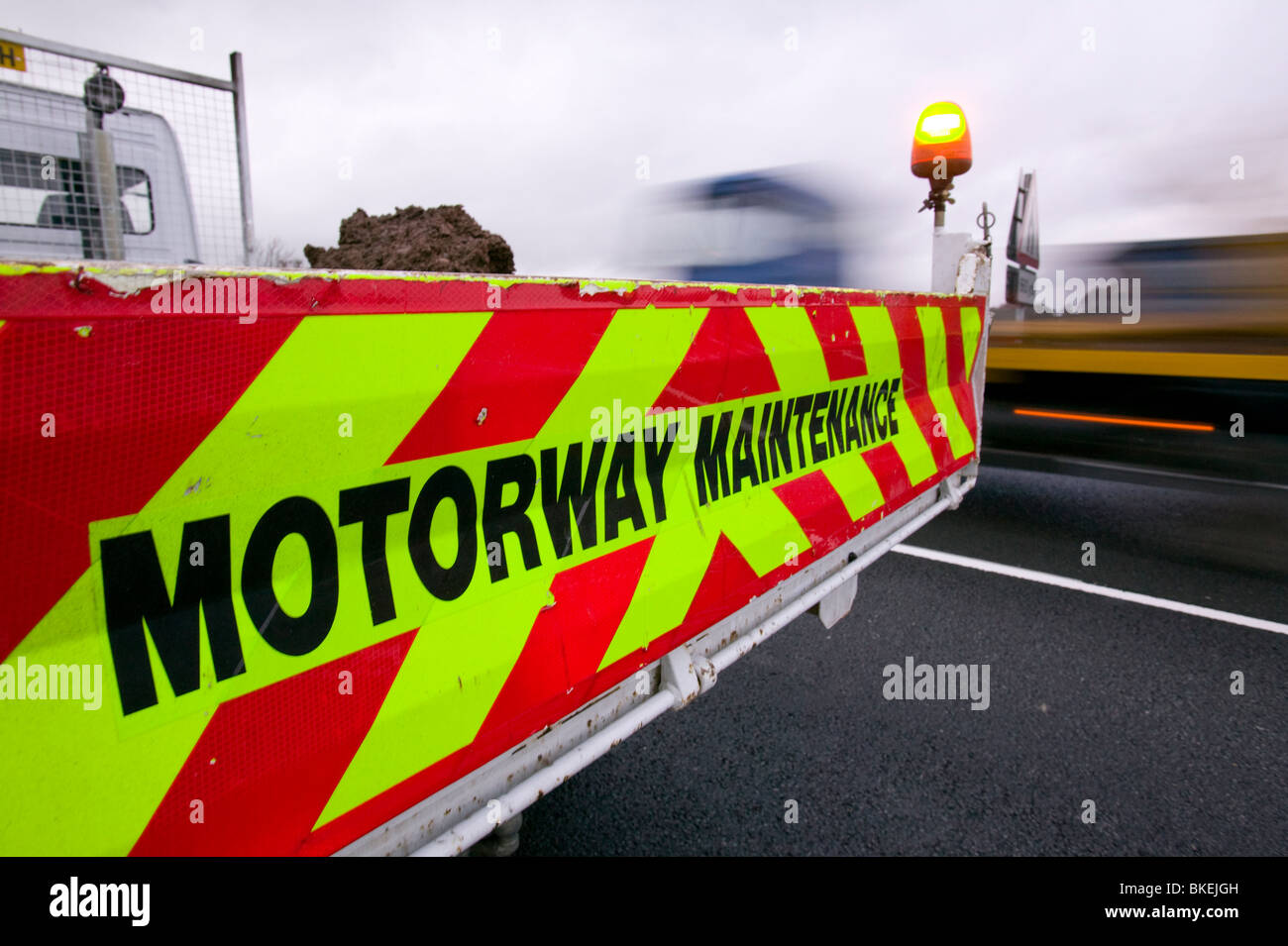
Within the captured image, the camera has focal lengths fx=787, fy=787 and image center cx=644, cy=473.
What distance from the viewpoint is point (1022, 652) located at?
10.8ft

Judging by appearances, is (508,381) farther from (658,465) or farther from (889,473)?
(889,473)

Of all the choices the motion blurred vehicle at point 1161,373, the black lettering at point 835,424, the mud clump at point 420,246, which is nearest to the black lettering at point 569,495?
the black lettering at point 835,424

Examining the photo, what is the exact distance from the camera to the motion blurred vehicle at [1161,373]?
13.0ft

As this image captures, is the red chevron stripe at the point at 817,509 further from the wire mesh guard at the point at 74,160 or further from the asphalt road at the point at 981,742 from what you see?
the wire mesh guard at the point at 74,160

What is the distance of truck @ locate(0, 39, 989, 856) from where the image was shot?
887 millimetres

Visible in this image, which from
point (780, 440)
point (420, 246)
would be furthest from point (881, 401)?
point (420, 246)

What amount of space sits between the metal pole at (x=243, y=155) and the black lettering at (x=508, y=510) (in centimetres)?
396

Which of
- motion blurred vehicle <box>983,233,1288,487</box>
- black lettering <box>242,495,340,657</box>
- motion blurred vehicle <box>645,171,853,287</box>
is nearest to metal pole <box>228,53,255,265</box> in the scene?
motion blurred vehicle <box>645,171,853,287</box>

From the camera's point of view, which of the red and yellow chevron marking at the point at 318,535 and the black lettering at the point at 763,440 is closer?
the red and yellow chevron marking at the point at 318,535

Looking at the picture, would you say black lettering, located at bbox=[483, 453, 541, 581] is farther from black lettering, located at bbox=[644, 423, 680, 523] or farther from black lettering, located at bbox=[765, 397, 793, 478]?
black lettering, located at bbox=[765, 397, 793, 478]

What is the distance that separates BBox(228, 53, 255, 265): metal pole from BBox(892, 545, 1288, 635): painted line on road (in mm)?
4216

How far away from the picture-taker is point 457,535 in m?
1.33
